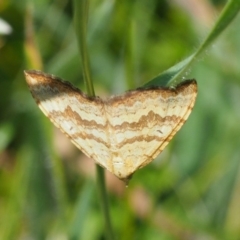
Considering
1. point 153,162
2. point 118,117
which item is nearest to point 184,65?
point 118,117

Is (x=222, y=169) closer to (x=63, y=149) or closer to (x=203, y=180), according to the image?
(x=203, y=180)

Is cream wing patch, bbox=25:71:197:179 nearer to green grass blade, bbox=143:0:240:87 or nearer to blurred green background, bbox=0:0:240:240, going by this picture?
green grass blade, bbox=143:0:240:87

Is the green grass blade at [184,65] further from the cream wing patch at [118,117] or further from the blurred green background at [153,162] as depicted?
the blurred green background at [153,162]

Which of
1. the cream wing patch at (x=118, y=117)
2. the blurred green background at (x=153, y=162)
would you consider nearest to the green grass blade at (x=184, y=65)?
the cream wing patch at (x=118, y=117)

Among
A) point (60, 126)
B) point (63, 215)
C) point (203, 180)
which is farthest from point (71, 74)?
point (60, 126)

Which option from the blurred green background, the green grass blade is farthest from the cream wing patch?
the blurred green background

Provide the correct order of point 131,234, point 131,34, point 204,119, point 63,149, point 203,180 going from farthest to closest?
point 63,149, point 204,119, point 203,180, point 131,234, point 131,34
